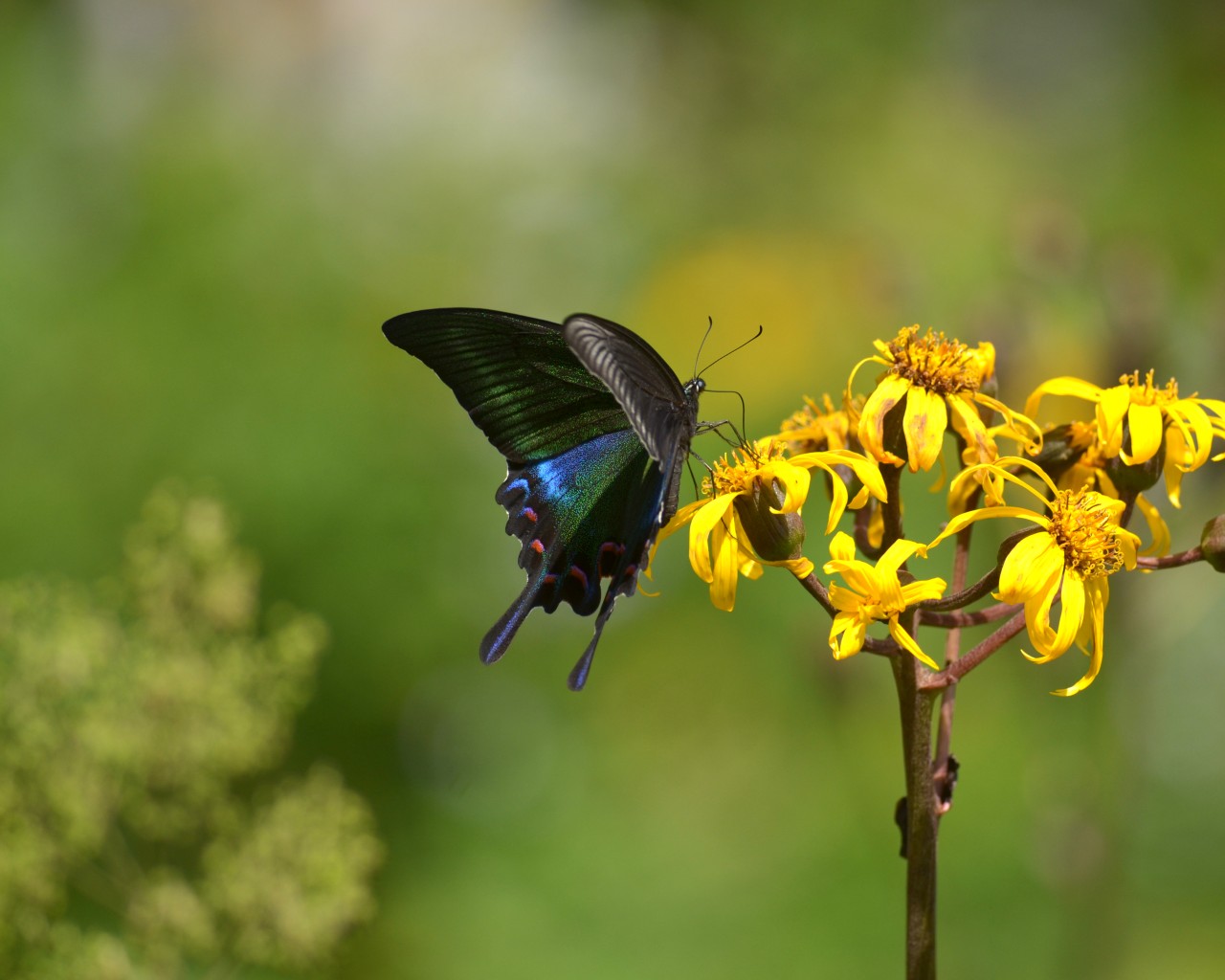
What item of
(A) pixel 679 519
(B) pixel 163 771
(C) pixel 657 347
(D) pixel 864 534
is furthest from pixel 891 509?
(C) pixel 657 347

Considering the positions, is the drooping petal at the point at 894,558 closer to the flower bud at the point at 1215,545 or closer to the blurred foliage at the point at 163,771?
the flower bud at the point at 1215,545

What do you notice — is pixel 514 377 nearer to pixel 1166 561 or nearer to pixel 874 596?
pixel 874 596

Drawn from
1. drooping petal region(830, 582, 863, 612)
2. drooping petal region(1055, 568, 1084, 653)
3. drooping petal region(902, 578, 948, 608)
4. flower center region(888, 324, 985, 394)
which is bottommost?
drooping petal region(830, 582, 863, 612)

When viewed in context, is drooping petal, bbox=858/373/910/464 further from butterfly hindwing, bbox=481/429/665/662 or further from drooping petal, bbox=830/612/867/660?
butterfly hindwing, bbox=481/429/665/662

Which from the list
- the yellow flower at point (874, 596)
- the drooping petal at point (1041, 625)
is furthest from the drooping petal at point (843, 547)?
the drooping petal at point (1041, 625)

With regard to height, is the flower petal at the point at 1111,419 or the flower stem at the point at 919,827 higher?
the flower petal at the point at 1111,419

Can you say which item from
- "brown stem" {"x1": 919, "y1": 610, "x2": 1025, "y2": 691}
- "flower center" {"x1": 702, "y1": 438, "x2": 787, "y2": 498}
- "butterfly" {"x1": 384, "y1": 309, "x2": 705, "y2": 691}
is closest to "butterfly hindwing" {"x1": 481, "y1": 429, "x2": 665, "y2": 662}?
"butterfly" {"x1": 384, "y1": 309, "x2": 705, "y2": 691}

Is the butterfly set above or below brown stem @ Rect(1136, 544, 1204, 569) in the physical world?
above
